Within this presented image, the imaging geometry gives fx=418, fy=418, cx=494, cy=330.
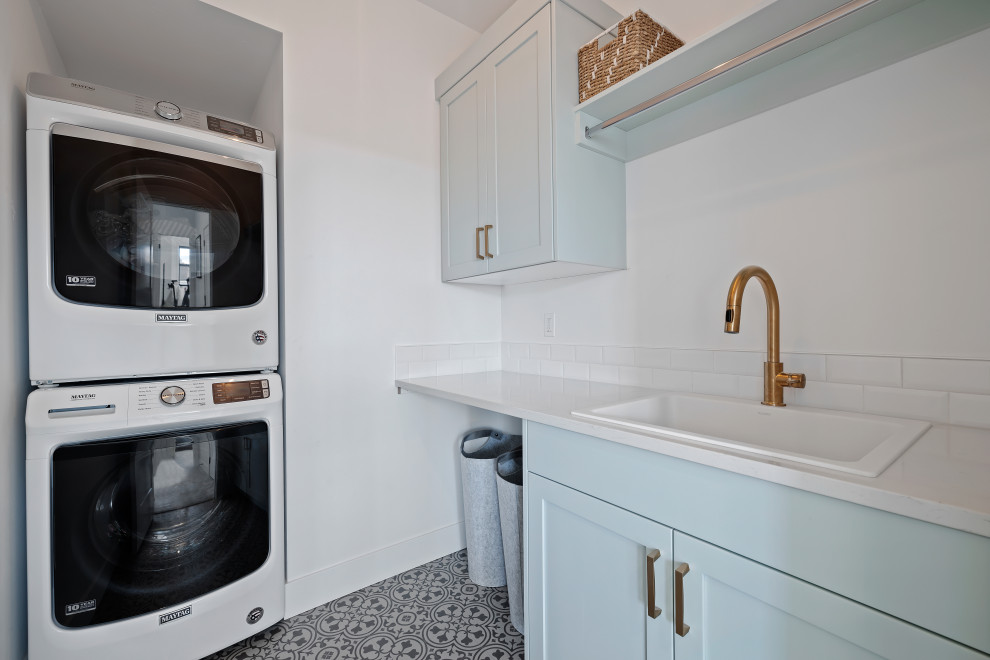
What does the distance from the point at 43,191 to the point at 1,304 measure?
1.09ft

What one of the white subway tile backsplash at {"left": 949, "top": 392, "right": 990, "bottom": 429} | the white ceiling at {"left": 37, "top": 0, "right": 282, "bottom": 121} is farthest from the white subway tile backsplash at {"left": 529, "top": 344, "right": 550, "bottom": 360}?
the white ceiling at {"left": 37, "top": 0, "right": 282, "bottom": 121}

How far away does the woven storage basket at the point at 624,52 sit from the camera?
4.35 ft

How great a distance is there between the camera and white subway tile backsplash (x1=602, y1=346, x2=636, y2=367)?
167cm

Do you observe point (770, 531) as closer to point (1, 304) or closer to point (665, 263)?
point (665, 263)

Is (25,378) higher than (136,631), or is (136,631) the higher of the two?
(25,378)

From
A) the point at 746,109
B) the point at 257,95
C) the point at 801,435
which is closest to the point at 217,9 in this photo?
the point at 257,95

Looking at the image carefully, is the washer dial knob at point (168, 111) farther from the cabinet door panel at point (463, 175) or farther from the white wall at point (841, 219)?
the white wall at point (841, 219)

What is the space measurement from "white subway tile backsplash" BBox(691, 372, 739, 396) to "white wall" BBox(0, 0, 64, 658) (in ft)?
6.77

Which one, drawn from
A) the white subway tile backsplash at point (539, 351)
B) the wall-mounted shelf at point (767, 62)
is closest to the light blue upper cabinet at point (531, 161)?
the wall-mounted shelf at point (767, 62)

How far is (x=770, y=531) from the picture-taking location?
735 mm

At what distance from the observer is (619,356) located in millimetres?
1711

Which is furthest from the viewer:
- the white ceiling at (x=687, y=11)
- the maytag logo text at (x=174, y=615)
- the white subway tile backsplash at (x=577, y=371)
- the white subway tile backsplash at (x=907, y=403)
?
the white subway tile backsplash at (x=577, y=371)

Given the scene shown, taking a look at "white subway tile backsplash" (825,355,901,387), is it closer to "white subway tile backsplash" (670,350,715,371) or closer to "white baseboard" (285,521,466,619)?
"white subway tile backsplash" (670,350,715,371)

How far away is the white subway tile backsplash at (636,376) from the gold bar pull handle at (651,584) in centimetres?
79
